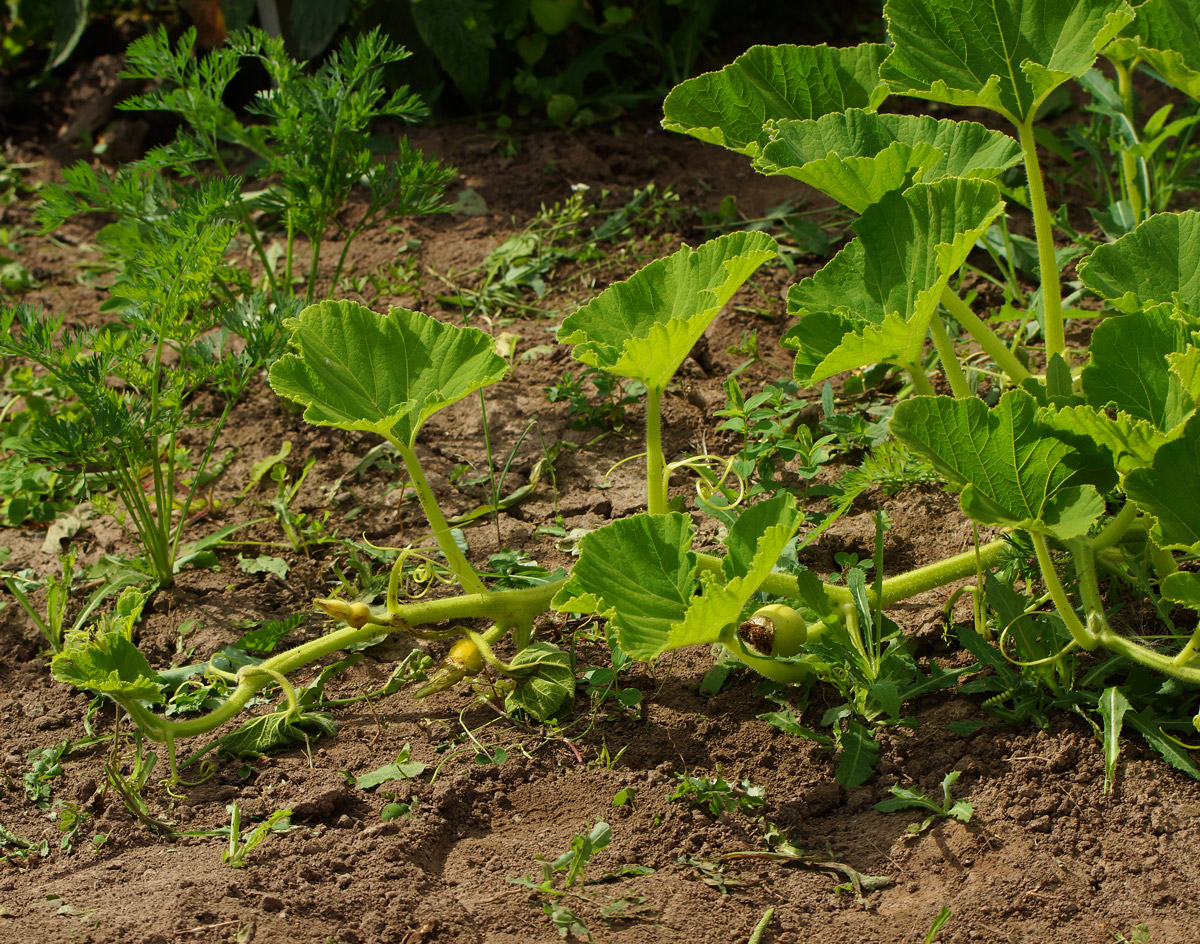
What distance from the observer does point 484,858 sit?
1.88 metres

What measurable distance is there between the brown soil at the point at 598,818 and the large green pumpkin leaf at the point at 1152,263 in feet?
2.04

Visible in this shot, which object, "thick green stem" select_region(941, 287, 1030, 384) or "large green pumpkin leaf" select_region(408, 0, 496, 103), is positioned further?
"large green pumpkin leaf" select_region(408, 0, 496, 103)

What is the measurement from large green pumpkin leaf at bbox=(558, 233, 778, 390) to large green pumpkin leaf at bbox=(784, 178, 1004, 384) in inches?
5.5

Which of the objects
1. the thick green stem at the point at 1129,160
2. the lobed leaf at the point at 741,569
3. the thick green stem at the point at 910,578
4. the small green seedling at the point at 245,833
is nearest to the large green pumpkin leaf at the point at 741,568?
the lobed leaf at the point at 741,569

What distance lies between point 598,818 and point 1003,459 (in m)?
0.92

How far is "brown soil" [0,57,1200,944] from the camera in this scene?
171cm

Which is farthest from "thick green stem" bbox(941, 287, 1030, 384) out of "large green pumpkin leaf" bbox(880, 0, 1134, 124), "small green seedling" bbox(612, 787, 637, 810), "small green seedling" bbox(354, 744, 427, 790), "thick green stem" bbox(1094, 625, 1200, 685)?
"small green seedling" bbox(354, 744, 427, 790)

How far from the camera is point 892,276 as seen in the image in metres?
2.11

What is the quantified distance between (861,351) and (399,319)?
94 centimetres

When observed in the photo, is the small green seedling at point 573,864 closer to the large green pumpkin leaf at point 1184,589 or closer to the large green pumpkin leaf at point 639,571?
the large green pumpkin leaf at point 639,571

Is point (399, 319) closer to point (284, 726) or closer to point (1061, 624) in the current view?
point (284, 726)

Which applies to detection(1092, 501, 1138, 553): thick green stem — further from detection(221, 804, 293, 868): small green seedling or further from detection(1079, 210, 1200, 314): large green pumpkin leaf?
detection(221, 804, 293, 868): small green seedling

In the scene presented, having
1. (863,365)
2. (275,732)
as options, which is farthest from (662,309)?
(275,732)

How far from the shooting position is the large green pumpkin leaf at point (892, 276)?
6.30 ft
